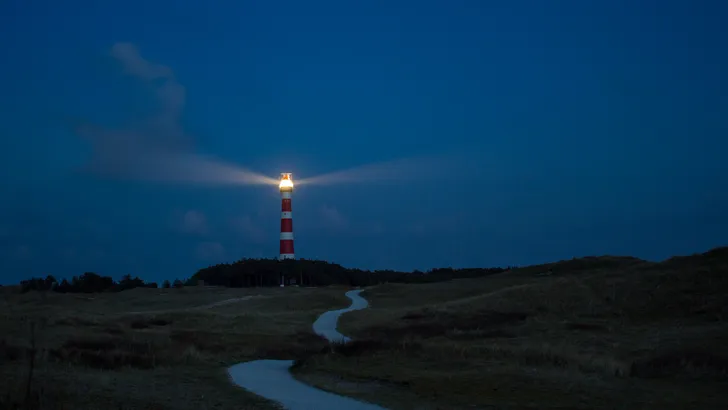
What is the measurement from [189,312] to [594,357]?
32.7 m

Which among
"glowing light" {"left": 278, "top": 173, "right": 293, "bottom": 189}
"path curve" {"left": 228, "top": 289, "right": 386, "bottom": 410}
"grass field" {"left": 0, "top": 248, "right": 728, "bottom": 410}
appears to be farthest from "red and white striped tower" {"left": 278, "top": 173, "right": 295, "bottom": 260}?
"path curve" {"left": 228, "top": 289, "right": 386, "bottom": 410}

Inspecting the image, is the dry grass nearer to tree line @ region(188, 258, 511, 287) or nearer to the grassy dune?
the grassy dune

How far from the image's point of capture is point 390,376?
20.6m

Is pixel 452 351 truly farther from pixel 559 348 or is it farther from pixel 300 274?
pixel 300 274

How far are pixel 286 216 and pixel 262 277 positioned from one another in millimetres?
18166

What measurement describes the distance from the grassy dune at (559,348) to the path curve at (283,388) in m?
0.73

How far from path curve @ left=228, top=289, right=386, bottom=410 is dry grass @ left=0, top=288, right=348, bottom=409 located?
22.7 inches

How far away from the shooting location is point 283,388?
19.0m

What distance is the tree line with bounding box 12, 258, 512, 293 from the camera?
10419cm

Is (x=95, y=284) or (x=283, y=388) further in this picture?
(x=95, y=284)

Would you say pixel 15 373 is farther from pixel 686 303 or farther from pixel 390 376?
pixel 686 303

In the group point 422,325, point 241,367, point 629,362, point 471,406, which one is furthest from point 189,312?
point 471,406

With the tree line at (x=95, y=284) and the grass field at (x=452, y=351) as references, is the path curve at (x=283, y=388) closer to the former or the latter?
the grass field at (x=452, y=351)

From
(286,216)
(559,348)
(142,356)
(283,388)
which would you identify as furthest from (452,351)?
(286,216)
